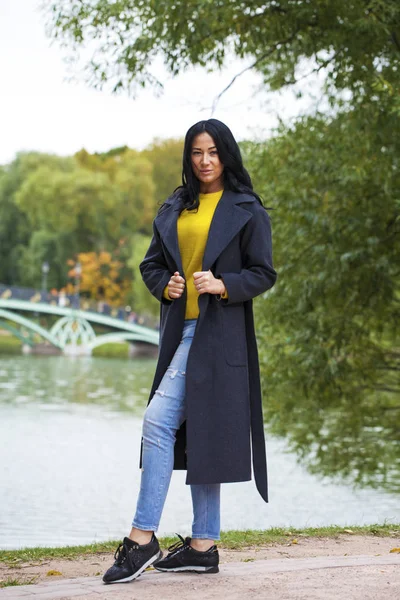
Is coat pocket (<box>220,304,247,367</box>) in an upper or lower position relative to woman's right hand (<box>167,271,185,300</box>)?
lower

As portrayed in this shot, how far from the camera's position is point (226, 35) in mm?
9242

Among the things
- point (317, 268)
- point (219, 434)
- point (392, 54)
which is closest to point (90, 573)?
point (219, 434)

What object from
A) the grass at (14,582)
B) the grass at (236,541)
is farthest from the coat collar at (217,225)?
the grass at (236,541)

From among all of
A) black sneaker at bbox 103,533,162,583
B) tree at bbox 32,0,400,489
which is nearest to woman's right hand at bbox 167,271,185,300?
black sneaker at bbox 103,533,162,583

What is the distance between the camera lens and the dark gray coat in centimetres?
353

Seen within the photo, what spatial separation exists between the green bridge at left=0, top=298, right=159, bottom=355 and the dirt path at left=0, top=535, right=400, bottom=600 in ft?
141

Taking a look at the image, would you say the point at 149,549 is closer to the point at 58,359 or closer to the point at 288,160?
the point at 288,160

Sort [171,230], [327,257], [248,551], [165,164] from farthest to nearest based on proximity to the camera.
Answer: [165,164] → [327,257] → [248,551] → [171,230]

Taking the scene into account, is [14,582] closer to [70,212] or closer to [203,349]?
[203,349]

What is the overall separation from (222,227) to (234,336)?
0.35 m

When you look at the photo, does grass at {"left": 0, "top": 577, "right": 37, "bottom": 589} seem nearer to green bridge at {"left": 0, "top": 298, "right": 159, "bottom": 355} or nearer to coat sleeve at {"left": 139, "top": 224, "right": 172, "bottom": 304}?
coat sleeve at {"left": 139, "top": 224, "right": 172, "bottom": 304}

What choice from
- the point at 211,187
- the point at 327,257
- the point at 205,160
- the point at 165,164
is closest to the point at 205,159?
the point at 205,160

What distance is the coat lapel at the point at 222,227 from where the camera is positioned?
3580 millimetres

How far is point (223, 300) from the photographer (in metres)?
3.58
